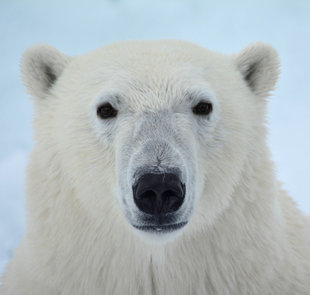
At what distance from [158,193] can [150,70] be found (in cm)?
113

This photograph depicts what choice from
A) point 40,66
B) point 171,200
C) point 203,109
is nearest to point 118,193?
point 171,200

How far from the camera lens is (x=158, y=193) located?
2727 millimetres

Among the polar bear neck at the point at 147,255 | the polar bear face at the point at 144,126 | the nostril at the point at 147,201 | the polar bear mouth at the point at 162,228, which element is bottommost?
the polar bear neck at the point at 147,255

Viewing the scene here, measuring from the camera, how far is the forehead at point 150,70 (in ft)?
11.0

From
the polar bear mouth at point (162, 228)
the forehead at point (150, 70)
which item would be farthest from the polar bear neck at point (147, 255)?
the forehead at point (150, 70)

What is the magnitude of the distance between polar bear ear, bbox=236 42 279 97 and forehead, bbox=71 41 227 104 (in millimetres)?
299

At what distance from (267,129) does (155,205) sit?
1.54 m

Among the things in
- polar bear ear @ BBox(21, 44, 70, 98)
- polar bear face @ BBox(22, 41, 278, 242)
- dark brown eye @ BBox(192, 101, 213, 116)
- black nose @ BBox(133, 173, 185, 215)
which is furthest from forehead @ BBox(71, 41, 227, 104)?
black nose @ BBox(133, 173, 185, 215)

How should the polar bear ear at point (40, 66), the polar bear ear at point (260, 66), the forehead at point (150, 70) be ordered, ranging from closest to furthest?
the forehead at point (150, 70), the polar bear ear at point (40, 66), the polar bear ear at point (260, 66)

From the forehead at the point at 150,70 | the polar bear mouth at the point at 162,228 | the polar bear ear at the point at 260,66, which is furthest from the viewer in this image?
the polar bear ear at the point at 260,66

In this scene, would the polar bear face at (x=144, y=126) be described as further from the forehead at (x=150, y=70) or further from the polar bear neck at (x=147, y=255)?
the polar bear neck at (x=147, y=255)

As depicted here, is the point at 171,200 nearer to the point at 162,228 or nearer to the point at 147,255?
the point at 162,228

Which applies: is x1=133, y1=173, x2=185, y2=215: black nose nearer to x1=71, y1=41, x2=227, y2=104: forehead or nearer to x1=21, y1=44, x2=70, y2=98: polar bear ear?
x1=71, y1=41, x2=227, y2=104: forehead

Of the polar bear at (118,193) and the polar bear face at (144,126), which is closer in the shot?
the polar bear face at (144,126)
